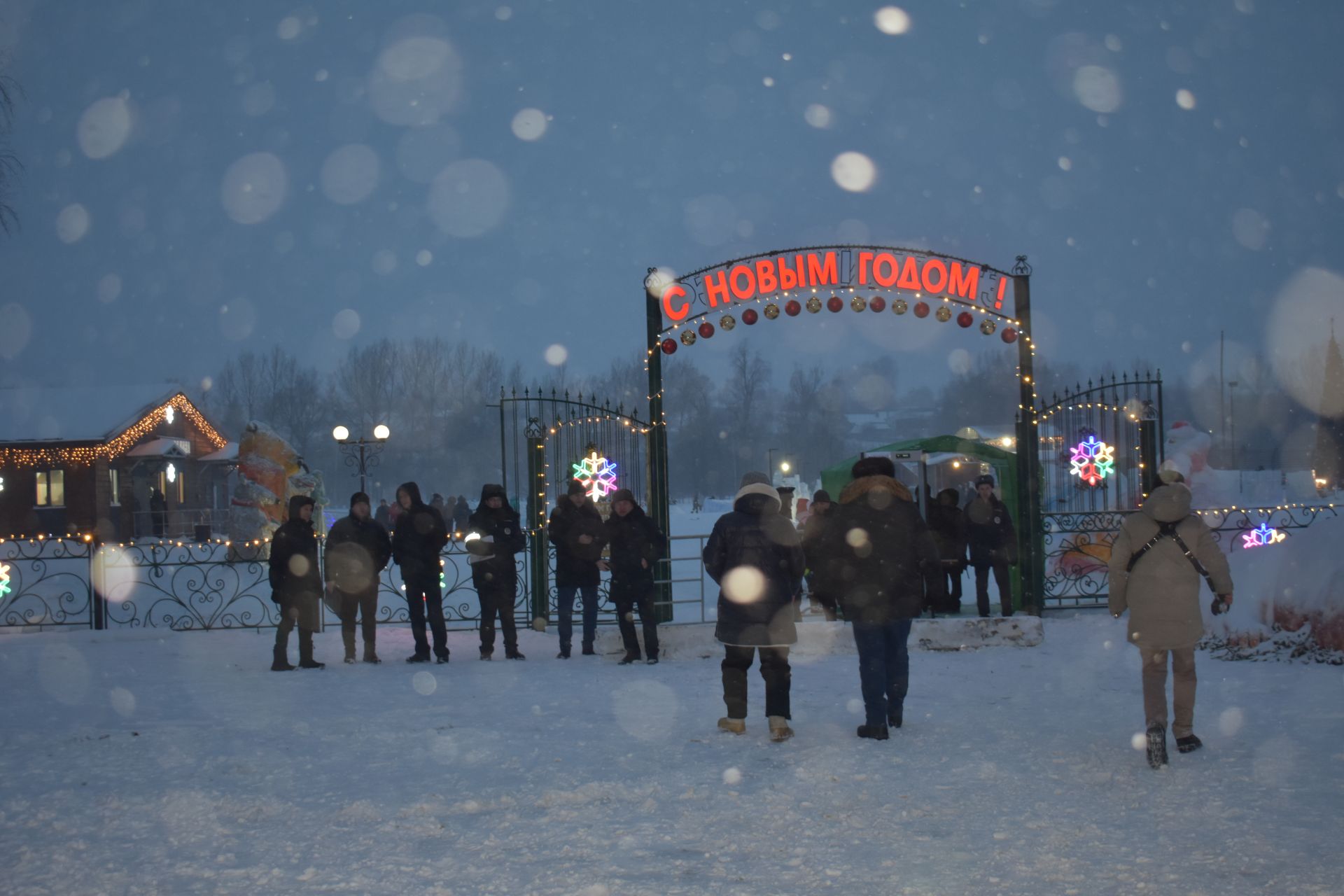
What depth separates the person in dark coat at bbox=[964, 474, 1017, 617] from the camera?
13031 millimetres

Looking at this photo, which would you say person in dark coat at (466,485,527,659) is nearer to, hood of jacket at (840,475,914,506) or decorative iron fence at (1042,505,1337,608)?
hood of jacket at (840,475,914,506)

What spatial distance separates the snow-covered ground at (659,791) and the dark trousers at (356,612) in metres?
1.58

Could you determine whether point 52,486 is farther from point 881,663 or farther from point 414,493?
point 881,663

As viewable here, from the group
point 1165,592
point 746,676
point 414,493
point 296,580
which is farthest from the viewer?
point 414,493

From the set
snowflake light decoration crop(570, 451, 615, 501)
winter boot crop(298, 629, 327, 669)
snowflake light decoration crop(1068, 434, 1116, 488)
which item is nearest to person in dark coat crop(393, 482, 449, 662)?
winter boot crop(298, 629, 327, 669)

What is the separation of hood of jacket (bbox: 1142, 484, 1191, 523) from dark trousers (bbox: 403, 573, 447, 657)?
274 inches

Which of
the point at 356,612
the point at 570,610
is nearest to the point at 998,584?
the point at 570,610

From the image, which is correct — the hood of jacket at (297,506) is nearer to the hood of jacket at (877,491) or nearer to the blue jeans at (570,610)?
the blue jeans at (570,610)

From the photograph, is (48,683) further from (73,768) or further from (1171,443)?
(1171,443)

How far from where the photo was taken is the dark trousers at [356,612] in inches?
434

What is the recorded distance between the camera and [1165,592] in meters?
6.21

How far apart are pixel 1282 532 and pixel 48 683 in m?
20.1

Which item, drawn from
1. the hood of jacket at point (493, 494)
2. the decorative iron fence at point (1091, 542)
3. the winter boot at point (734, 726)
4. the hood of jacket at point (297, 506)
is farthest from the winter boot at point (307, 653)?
the decorative iron fence at point (1091, 542)

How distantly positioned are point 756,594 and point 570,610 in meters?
4.71
